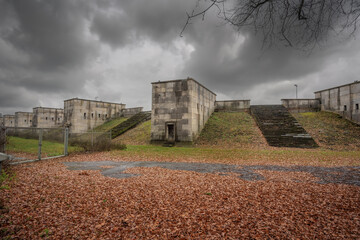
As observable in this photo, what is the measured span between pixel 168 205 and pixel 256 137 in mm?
16932

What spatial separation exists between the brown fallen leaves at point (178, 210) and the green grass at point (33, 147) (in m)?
6.89

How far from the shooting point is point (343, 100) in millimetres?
22547

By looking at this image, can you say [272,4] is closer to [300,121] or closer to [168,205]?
[168,205]

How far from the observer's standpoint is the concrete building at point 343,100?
20.9m

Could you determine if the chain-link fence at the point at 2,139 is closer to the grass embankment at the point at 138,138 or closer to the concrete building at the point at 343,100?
the grass embankment at the point at 138,138

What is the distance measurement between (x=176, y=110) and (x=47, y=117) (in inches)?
1540

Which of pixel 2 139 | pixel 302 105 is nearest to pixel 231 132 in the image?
pixel 302 105

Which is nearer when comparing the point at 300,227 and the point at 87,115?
the point at 300,227

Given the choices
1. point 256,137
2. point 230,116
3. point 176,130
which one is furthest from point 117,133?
point 256,137

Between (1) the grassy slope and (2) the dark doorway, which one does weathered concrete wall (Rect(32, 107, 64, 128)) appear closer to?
(2) the dark doorway

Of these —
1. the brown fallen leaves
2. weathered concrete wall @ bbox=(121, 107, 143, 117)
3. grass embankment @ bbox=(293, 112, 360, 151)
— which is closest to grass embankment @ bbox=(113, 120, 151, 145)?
weathered concrete wall @ bbox=(121, 107, 143, 117)

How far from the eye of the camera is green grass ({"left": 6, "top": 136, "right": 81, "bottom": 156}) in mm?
11285

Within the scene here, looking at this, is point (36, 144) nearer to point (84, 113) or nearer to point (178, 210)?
point (178, 210)

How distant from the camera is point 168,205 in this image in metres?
4.20
